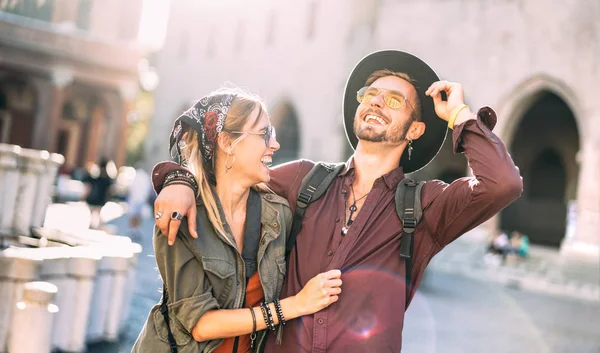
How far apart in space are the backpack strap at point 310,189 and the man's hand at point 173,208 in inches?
20.4

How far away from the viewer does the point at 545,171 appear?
2827 cm

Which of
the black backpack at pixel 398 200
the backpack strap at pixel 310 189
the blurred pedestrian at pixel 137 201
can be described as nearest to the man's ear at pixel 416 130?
the black backpack at pixel 398 200

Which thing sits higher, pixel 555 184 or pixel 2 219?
pixel 555 184

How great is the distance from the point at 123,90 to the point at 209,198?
26.2 meters

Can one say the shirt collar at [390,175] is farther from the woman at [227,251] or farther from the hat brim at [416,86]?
the woman at [227,251]

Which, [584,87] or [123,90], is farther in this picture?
[123,90]

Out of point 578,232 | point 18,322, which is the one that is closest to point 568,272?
point 578,232

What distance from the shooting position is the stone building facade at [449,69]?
20703 mm

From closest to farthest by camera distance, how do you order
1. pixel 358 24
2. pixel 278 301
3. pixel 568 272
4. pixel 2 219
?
pixel 278 301
pixel 2 219
pixel 568 272
pixel 358 24

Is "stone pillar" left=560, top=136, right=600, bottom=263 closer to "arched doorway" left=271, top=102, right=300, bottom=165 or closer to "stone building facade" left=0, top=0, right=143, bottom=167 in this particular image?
"arched doorway" left=271, top=102, right=300, bottom=165

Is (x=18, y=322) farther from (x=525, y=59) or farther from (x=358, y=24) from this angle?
(x=358, y=24)

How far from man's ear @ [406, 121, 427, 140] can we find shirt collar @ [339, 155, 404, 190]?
0.55 feet

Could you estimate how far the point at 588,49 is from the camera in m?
20.5

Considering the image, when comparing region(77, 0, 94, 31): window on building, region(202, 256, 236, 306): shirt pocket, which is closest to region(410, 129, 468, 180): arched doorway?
region(77, 0, 94, 31): window on building
